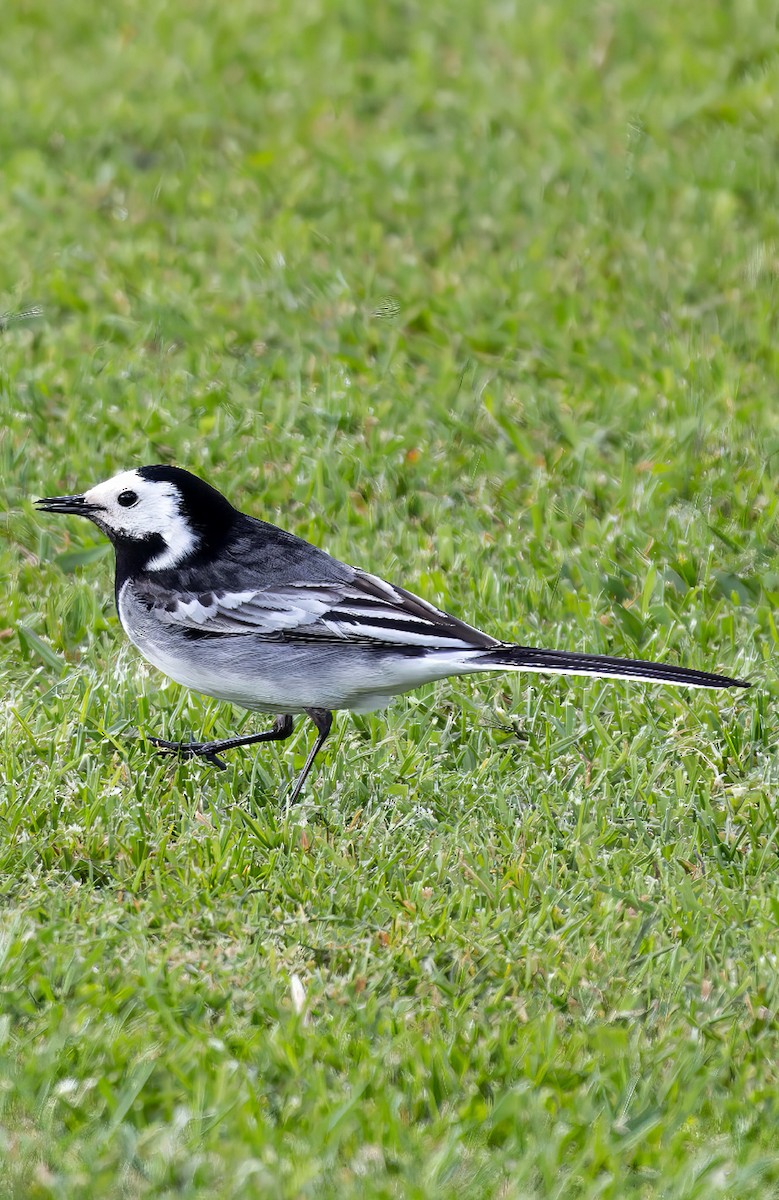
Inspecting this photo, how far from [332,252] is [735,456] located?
9.11ft

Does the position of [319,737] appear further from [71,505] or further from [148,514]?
[71,505]

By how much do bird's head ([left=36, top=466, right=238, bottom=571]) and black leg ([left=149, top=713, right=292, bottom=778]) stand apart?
606 mm

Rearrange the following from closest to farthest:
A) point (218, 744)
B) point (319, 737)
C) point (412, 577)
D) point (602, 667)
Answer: point (602, 667) < point (319, 737) < point (218, 744) < point (412, 577)

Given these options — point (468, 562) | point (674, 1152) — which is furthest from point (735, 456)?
point (674, 1152)

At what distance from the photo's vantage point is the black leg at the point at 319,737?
5.30 meters

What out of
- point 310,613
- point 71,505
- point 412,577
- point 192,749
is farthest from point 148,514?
point 412,577

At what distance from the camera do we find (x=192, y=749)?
5.48 metres

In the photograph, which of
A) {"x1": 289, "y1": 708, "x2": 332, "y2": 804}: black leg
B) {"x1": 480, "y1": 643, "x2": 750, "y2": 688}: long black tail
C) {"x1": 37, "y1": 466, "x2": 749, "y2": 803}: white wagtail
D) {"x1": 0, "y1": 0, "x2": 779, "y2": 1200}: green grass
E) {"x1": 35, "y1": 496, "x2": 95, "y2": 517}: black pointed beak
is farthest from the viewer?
{"x1": 35, "y1": 496, "x2": 95, "y2": 517}: black pointed beak

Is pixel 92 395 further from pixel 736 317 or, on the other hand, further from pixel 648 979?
pixel 648 979

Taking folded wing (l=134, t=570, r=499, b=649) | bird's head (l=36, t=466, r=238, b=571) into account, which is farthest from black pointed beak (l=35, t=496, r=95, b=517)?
folded wing (l=134, t=570, r=499, b=649)

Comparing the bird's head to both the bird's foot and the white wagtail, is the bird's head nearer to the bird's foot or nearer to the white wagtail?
the white wagtail

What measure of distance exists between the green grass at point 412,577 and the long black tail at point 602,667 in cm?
58

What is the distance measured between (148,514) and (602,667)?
1.59 metres

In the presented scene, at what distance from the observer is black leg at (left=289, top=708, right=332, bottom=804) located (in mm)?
5301
